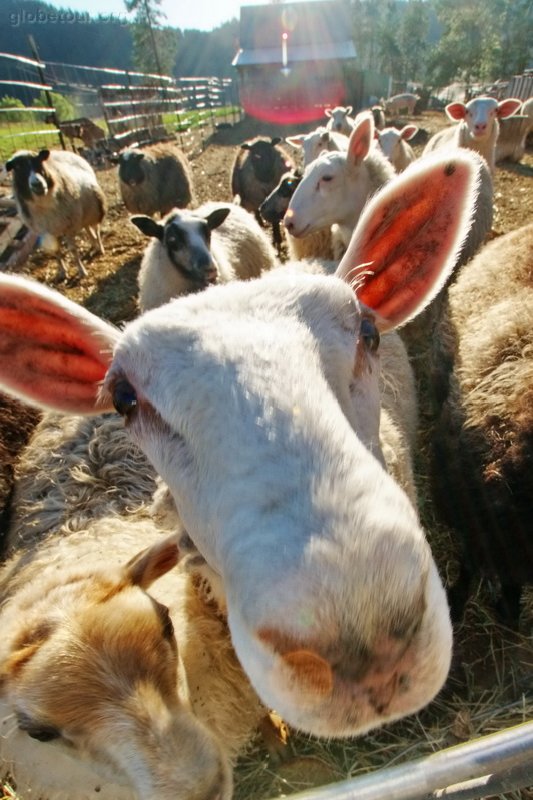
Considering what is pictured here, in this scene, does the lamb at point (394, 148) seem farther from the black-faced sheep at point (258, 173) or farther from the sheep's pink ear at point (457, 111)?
the black-faced sheep at point (258, 173)

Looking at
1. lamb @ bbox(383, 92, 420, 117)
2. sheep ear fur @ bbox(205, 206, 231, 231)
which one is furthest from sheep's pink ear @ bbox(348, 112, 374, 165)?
lamb @ bbox(383, 92, 420, 117)

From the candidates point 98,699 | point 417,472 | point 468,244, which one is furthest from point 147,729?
point 468,244

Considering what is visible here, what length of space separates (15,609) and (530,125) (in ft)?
65.8

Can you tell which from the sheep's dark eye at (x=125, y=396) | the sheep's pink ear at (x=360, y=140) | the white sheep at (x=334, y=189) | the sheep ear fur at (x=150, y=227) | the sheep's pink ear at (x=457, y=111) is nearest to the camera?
the sheep's dark eye at (x=125, y=396)

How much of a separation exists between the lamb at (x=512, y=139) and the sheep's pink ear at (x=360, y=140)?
1151 cm

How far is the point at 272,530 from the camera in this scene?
3.25ft

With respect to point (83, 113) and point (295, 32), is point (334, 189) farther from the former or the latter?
point (295, 32)

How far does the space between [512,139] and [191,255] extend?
46.8 ft

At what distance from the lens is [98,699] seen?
1700 mm

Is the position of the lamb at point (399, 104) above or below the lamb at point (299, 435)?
above

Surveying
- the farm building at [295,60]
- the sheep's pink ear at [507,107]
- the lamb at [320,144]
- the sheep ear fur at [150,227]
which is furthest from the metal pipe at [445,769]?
the farm building at [295,60]

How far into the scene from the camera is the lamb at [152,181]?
435 inches

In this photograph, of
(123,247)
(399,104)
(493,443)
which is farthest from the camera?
(399,104)

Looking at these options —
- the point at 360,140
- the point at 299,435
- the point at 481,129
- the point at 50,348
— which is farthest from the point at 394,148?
the point at 299,435
